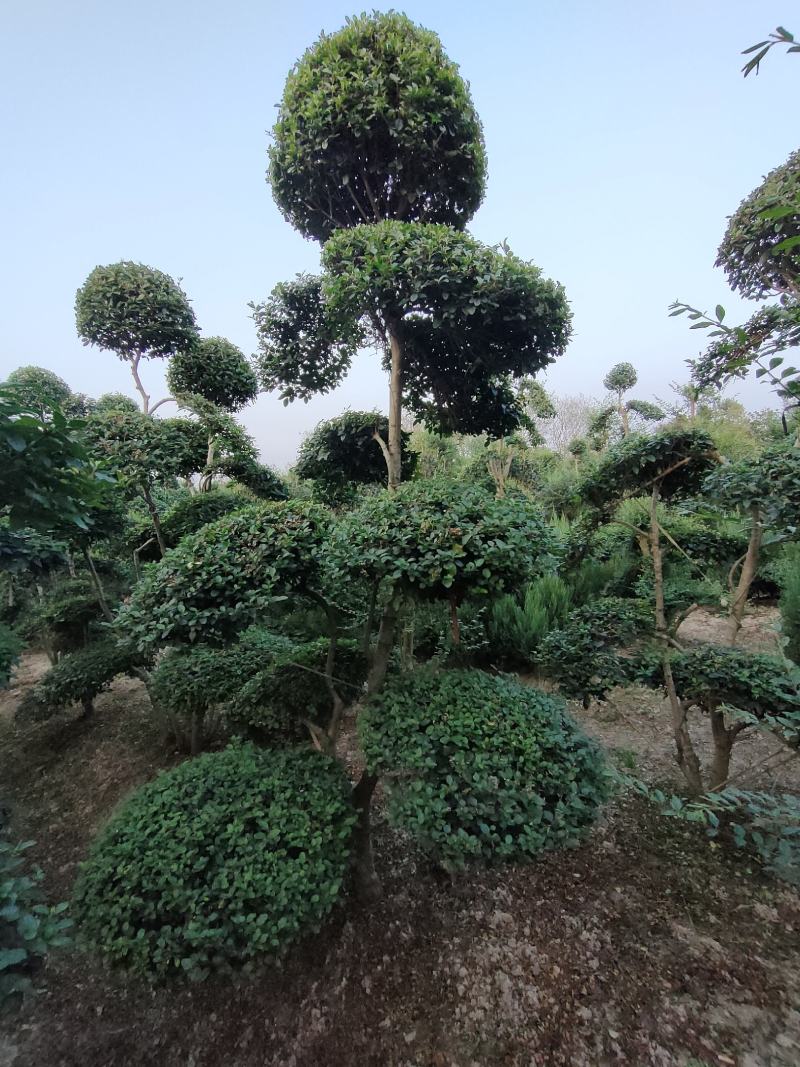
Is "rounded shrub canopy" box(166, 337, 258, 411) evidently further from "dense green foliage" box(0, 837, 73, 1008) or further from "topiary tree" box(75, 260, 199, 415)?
"dense green foliage" box(0, 837, 73, 1008)

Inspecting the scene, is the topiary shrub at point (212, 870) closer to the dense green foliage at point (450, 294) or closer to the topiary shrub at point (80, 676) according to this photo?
the topiary shrub at point (80, 676)

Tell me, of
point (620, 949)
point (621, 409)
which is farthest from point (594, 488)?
point (621, 409)

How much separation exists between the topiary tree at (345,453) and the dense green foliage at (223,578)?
1436 millimetres

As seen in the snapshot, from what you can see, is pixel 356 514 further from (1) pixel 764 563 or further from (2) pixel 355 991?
(1) pixel 764 563

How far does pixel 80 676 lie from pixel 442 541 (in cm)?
326

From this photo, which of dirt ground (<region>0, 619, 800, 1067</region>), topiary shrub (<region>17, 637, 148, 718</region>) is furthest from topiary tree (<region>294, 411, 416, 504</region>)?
dirt ground (<region>0, 619, 800, 1067</region>)

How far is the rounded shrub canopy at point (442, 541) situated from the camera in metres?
1.59

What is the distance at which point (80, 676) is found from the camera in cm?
336

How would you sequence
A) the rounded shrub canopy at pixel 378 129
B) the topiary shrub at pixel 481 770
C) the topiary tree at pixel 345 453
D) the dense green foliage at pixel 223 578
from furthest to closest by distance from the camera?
the topiary tree at pixel 345 453
the rounded shrub canopy at pixel 378 129
the dense green foliage at pixel 223 578
the topiary shrub at pixel 481 770

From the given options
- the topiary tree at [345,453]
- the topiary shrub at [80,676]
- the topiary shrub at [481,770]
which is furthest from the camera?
the topiary shrub at [80,676]

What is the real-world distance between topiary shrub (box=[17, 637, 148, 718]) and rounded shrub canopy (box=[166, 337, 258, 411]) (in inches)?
95.2

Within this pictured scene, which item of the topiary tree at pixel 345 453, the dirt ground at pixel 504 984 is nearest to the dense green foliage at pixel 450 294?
the topiary tree at pixel 345 453

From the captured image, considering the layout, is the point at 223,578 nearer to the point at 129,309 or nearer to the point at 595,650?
the point at 595,650

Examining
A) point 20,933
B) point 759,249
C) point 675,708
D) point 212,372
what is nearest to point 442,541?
point 20,933
